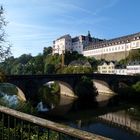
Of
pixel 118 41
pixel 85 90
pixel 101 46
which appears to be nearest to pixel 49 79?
pixel 85 90

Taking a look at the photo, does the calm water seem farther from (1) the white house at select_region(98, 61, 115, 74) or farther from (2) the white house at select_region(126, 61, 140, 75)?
(1) the white house at select_region(98, 61, 115, 74)

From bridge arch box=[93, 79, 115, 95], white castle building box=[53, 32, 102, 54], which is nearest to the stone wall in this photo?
white castle building box=[53, 32, 102, 54]

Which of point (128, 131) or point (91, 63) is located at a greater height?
point (91, 63)

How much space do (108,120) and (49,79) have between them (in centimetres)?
1721

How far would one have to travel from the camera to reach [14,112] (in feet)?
12.9

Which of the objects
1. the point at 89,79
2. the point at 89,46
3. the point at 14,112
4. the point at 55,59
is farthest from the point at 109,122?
the point at 89,46

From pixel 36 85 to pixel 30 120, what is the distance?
4391cm

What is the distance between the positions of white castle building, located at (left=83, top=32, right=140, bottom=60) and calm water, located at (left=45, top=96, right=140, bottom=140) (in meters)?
51.0

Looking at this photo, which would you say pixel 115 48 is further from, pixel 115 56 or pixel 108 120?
pixel 108 120

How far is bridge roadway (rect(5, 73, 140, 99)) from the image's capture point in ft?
146

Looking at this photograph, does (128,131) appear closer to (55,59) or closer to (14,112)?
(14,112)

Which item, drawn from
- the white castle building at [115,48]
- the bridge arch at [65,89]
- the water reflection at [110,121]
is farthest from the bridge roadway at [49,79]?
the white castle building at [115,48]

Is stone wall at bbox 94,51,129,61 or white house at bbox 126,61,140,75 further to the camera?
stone wall at bbox 94,51,129,61

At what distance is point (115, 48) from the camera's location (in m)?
101
